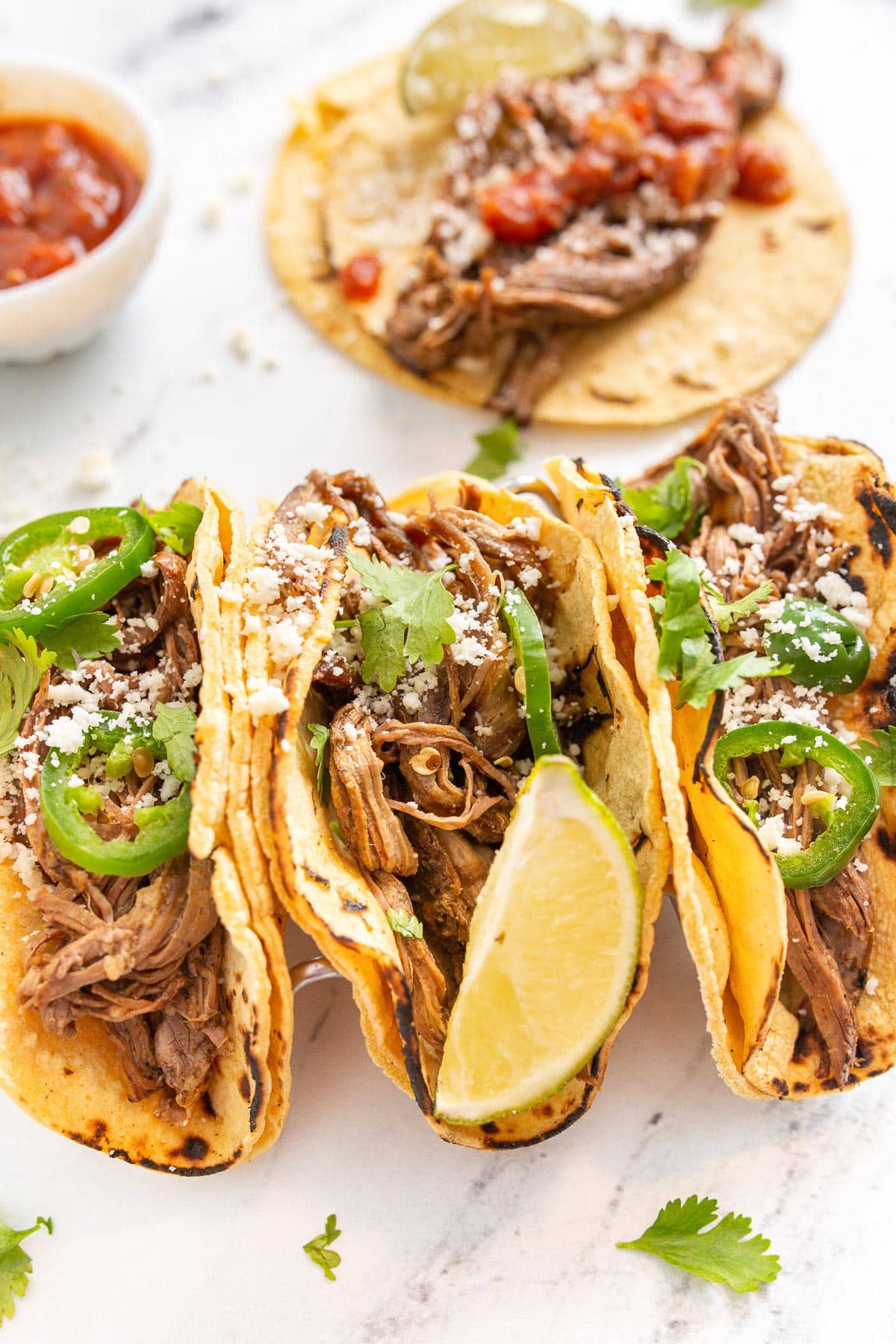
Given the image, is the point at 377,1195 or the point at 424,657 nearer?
the point at 424,657

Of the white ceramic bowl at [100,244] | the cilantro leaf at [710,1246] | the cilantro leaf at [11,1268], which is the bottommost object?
the cilantro leaf at [710,1246]

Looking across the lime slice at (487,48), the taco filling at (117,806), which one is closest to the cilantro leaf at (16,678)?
the taco filling at (117,806)

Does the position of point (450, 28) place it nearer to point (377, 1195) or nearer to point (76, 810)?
point (76, 810)

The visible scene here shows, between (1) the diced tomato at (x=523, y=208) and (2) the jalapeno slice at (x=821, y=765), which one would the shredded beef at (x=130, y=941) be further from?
(1) the diced tomato at (x=523, y=208)

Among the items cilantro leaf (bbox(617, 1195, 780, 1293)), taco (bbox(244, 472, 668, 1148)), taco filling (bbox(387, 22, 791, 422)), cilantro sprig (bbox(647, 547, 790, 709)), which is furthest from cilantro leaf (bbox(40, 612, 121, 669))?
cilantro leaf (bbox(617, 1195, 780, 1293))

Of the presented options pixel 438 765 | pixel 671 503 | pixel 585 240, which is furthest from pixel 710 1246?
pixel 585 240

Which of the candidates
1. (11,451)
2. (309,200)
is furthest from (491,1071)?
(309,200)
